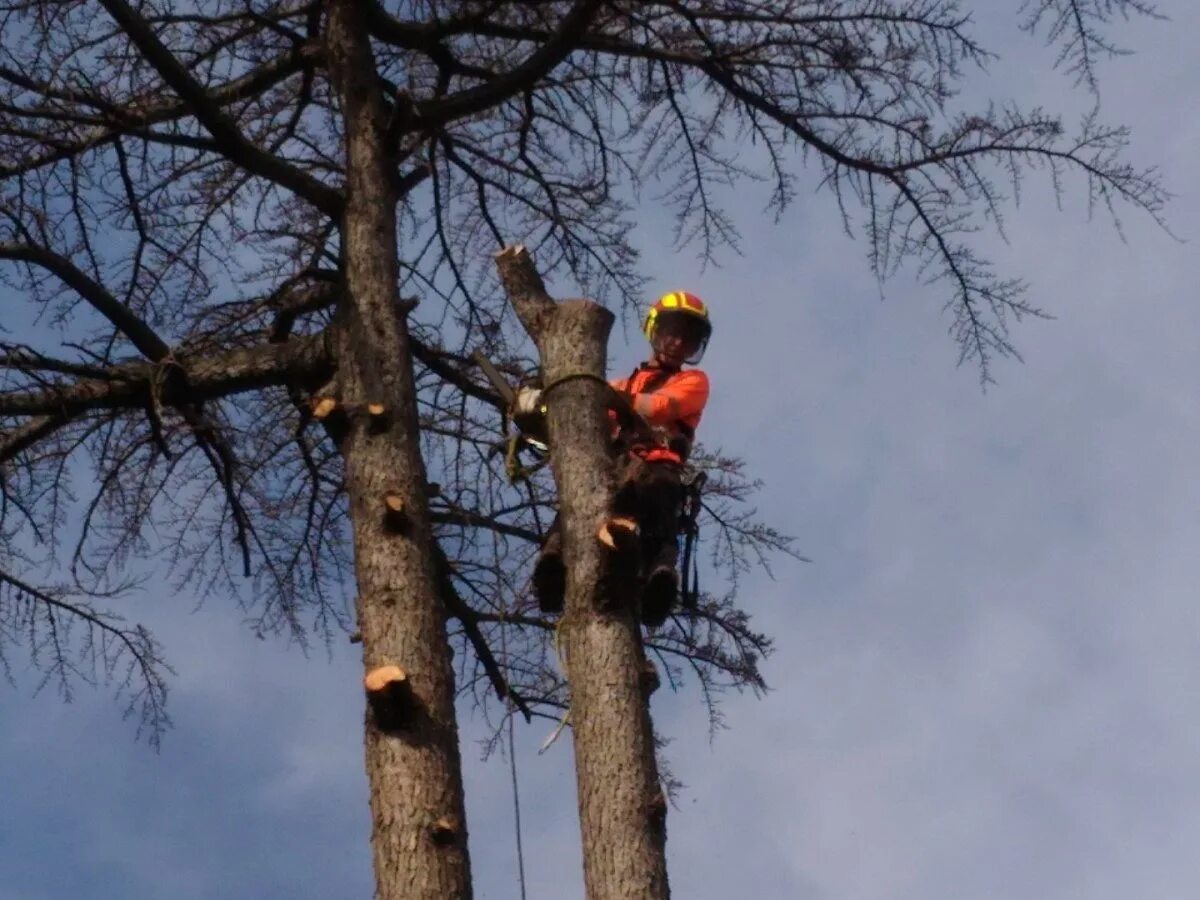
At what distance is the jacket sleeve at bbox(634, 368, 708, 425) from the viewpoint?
5.85 metres

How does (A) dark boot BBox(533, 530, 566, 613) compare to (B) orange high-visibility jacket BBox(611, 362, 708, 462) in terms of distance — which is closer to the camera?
(A) dark boot BBox(533, 530, 566, 613)

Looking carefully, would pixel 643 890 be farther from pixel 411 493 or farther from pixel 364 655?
pixel 411 493

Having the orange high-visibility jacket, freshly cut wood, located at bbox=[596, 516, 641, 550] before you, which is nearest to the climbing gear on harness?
the orange high-visibility jacket

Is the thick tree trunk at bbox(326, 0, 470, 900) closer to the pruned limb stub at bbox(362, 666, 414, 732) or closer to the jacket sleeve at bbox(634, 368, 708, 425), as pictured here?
the pruned limb stub at bbox(362, 666, 414, 732)

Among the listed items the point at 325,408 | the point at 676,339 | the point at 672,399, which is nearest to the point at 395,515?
the point at 325,408

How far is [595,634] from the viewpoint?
470 cm

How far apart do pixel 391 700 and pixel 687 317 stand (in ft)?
6.97

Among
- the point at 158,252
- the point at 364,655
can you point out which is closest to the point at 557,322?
the point at 364,655

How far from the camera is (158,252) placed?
6797 mm

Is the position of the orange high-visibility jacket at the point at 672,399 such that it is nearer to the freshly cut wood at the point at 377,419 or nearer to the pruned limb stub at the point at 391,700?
the freshly cut wood at the point at 377,419

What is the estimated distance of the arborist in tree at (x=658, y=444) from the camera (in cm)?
513

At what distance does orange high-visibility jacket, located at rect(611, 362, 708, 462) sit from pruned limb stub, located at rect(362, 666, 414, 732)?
1.28 metres

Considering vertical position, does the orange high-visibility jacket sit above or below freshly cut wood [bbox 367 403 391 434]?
above

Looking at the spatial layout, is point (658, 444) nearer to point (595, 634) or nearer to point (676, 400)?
point (676, 400)
